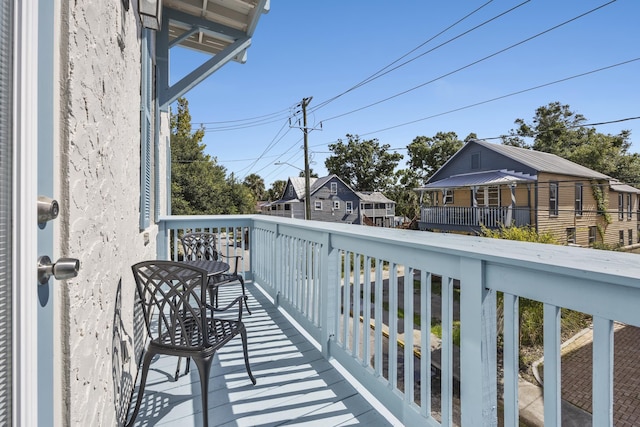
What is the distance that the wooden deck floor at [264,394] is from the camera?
1.83 m

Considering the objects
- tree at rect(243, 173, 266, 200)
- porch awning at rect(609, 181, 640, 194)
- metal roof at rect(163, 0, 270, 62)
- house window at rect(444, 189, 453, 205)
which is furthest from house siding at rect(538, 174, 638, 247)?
tree at rect(243, 173, 266, 200)

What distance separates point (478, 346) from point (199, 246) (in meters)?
3.52

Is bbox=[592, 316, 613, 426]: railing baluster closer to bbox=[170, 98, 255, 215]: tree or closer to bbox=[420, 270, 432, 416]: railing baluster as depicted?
bbox=[420, 270, 432, 416]: railing baluster

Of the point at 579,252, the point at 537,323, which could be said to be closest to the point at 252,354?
the point at 579,252

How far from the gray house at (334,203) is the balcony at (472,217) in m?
10.7

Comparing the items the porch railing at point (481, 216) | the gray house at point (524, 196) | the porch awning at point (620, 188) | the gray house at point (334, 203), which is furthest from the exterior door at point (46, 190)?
the gray house at point (334, 203)

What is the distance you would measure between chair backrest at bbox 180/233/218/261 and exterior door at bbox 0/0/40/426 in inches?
134

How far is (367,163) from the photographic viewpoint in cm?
3547

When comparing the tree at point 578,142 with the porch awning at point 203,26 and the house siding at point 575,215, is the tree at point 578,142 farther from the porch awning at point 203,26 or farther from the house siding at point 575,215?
the porch awning at point 203,26

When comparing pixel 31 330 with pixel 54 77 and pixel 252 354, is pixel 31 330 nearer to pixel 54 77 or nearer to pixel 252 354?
pixel 54 77

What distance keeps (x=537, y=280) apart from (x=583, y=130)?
31050 mm

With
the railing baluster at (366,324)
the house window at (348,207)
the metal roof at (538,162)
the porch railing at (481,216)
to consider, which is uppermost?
the metal roof at (538,162)

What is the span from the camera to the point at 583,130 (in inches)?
987

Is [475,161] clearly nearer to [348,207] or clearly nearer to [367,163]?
[348,207]
